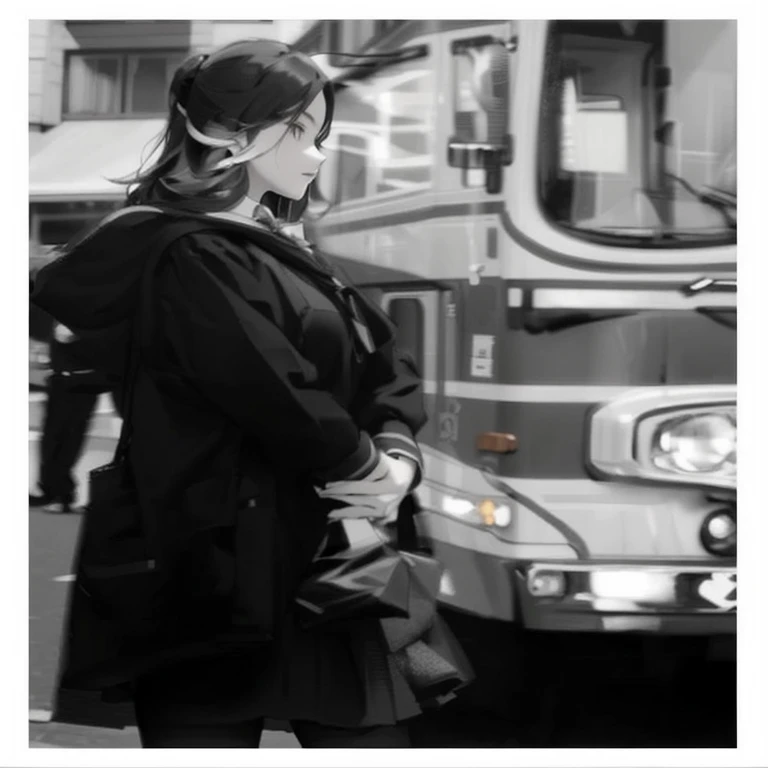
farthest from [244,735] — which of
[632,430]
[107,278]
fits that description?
[632,430]

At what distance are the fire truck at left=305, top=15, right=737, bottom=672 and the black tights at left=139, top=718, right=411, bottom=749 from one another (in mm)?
497

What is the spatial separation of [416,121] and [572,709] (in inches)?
70.0

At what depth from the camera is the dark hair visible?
→ 2.69 m

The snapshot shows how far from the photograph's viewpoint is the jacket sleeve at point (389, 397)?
2686 millimetres

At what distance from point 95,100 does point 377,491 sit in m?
1.40

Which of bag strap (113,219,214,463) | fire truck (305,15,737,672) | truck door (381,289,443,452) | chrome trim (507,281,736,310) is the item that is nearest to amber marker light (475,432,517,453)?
fire truck (305,15,737,672)

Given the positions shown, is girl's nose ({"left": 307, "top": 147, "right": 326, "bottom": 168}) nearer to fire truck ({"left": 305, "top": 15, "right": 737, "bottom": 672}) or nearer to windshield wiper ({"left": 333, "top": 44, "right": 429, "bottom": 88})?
fire truck ({"left": 305, "top": 15, "right": 737, "bottom": 672})

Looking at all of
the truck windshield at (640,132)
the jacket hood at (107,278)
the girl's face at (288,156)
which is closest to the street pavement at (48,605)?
the jacket hood at (107,278)

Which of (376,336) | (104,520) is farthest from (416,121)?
(104,520)

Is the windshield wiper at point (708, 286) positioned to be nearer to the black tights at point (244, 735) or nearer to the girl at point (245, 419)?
the girl at point (245, 419)

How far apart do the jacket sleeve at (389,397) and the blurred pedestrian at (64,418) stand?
783mm

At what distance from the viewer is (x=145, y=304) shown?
2.53m

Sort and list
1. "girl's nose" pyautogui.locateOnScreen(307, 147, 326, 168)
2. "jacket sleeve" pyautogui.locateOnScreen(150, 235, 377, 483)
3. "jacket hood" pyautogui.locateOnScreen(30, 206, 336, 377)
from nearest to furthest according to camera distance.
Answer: "jacket sleeve" pyautogui.locateOnScreen(150, 235, 377, 483) < "jacket hood" pyautogui.locateOnScreen(30, 206, 336, 377) < "girl's nose" pyautogui.locateOnScreen(307, 147, 326, 168)
